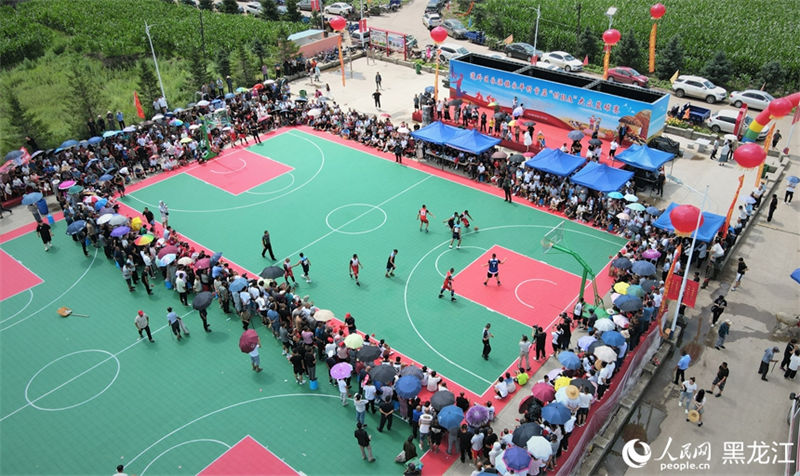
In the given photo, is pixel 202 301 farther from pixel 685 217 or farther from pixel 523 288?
pixel 685 217

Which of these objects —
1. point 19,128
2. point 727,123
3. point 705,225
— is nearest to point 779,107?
point 705,225

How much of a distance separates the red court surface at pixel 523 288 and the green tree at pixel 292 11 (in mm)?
46458

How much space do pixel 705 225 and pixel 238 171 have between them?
78.4ft

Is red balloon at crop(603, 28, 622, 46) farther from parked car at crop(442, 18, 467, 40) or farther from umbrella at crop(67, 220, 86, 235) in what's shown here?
umbrella at crop(67, 220, 86, 235)

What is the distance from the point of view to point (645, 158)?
30.6 meters

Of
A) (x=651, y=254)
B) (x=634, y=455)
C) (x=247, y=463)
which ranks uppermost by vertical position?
(x=651, y=254)

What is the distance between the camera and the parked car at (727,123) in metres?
37.2

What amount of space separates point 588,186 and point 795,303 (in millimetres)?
9685

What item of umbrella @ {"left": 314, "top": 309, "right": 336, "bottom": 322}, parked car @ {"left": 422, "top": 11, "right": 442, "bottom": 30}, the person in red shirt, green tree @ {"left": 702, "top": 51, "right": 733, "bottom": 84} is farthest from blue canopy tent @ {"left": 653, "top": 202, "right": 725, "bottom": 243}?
parked car @ {"left": 422, "top": 11, "right": 442, "bottom": 30}

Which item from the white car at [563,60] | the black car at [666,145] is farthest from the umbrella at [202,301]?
the white car at [563,60]

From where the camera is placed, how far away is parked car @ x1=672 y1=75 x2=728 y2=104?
42.8 meters

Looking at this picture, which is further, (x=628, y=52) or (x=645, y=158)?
(x=628, y=52)

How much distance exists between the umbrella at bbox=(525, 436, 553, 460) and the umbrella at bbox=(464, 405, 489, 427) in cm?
172

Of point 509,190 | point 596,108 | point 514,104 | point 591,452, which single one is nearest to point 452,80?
point 514,104
